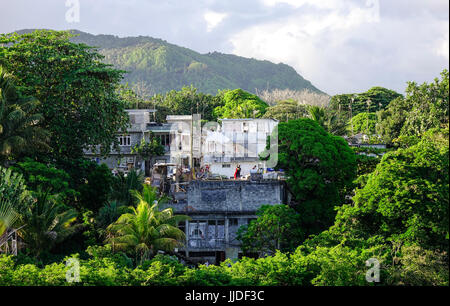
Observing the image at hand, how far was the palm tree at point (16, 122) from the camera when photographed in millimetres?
22828

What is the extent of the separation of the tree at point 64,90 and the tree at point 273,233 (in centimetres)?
947

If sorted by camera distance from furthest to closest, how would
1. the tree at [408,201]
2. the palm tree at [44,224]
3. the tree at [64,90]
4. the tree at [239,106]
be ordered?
the tree at [239,106], the tree at [64,90], the palm tree at [44,224], the tree at [408,201]

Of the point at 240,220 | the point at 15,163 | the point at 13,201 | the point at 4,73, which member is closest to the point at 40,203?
the point at 13,201

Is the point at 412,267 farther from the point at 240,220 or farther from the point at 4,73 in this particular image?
the point at 4,73

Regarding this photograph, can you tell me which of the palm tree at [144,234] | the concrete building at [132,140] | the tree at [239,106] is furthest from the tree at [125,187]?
the tree at [239,106]

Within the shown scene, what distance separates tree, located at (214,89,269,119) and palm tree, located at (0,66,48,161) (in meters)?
35.7

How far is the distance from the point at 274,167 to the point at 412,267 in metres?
13.9

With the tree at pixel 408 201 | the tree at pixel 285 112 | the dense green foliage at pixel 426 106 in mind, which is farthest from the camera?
the tree at pixel 285 112

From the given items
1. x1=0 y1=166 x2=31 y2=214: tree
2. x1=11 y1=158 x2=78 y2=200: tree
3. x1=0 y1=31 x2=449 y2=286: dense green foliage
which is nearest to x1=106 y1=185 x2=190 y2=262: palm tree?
x1=0 y1=31 x2=449 y2=286: dense green foliage

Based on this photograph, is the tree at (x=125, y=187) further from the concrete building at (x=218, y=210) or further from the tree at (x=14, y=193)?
the tree at (x=14, y=193)

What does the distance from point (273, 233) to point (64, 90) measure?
12.8 m

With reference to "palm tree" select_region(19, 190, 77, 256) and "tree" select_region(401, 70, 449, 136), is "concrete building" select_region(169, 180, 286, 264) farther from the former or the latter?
"tree" select_region(401, 70, 449, 136)

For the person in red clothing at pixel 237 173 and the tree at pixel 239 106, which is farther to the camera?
the tree at pixel 239 106

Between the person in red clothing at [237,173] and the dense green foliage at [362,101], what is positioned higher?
the dense green foliage at [362,101]
